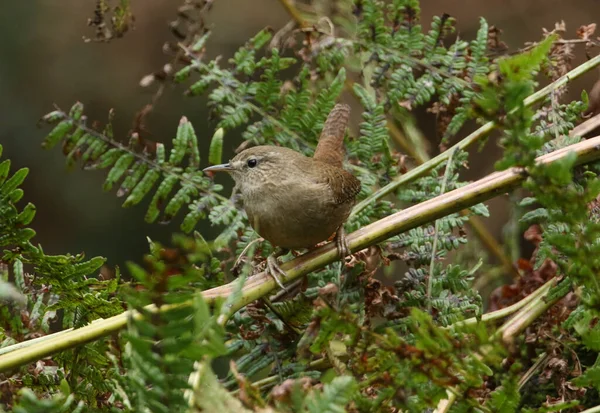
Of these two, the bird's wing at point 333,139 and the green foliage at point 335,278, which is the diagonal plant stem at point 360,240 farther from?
the bird's wing at point 333,139

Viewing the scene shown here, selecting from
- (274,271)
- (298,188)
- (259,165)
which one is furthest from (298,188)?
(274,271)

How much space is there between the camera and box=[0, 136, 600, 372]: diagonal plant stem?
134cm

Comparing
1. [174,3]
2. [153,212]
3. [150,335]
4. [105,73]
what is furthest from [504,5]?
[150,335]

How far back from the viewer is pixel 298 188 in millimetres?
2232

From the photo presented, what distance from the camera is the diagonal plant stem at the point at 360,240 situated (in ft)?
4.38

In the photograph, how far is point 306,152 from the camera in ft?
7.80

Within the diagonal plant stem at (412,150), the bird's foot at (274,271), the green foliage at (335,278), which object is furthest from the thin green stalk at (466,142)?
the bird's foot at (274,271)

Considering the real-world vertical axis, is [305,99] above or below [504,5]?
below

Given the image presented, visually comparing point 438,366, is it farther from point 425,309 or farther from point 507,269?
point 507,269

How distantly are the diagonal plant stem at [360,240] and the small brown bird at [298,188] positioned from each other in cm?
36

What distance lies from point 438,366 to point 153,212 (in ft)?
3.94

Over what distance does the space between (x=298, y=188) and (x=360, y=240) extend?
683mm

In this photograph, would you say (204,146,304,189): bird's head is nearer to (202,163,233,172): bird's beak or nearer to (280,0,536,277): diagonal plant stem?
(202,163,233,172): bird's beak

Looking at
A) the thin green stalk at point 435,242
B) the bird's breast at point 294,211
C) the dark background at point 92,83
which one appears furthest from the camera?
the dark background at point 92,83
